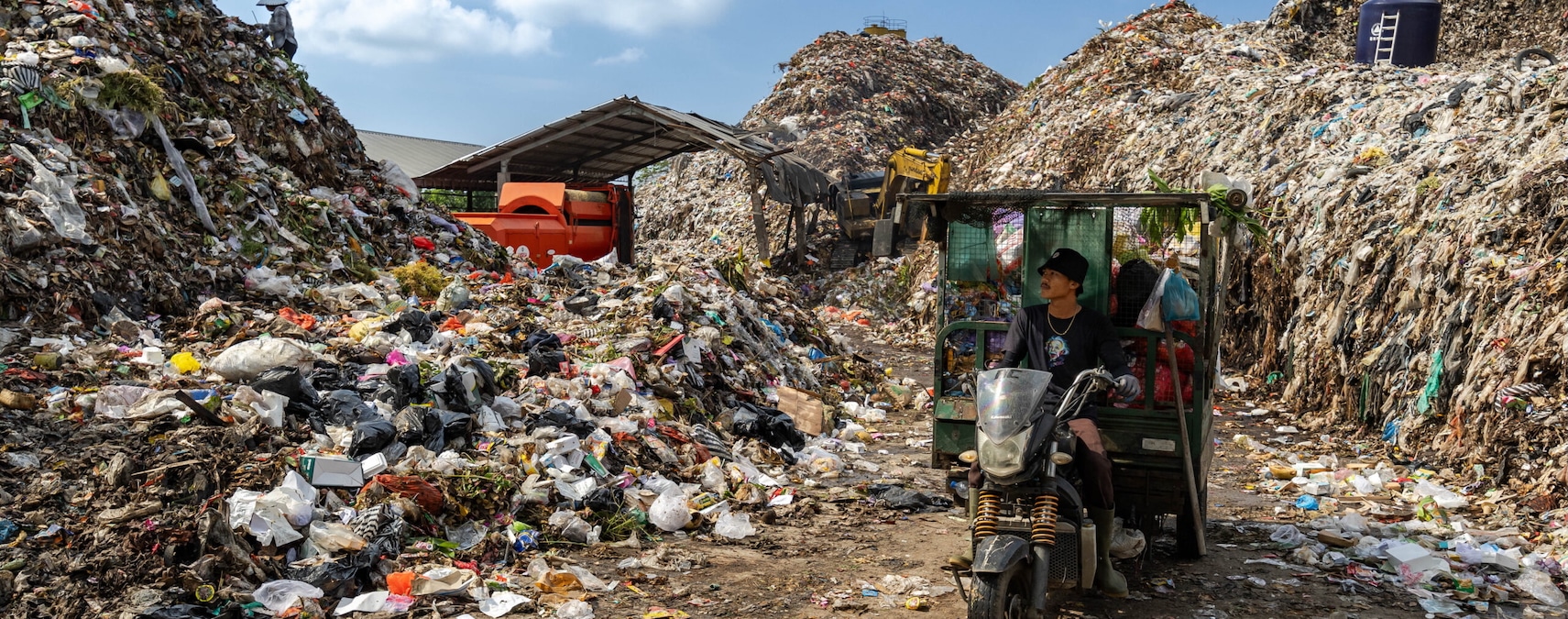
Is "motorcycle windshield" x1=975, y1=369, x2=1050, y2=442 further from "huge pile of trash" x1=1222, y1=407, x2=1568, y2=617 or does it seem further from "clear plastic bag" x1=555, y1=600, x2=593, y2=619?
"huge pile of trash" x1=1222, y1=407, x2=1568, y2=617

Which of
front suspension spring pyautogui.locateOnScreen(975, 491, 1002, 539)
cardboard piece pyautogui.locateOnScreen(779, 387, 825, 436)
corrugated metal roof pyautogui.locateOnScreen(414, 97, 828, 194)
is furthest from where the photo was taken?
corrugated metal roof pyautogui.locateOnScreen(414, 97, 828, 194)

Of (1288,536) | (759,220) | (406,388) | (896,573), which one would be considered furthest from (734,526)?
(759,220)

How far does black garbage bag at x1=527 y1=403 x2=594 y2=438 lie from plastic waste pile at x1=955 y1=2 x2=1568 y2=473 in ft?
12.4

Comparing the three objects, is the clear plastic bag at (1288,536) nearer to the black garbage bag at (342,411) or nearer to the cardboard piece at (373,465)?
the cardboard piece at (373,465)

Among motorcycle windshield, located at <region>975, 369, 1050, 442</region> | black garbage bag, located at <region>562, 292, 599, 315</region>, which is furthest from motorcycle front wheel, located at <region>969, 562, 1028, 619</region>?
black garbage bag, located at <region>562, 292, 599, 315</region>

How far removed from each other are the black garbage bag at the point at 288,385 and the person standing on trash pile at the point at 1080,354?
12.4ft

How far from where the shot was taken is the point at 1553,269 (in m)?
6.68

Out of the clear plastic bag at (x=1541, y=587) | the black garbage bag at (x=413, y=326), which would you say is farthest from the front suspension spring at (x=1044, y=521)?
the black garbage bag at (x=413, y=326)

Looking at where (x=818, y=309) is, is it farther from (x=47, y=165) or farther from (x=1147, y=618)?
(x=1147, y=618)

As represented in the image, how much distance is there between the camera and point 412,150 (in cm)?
3027

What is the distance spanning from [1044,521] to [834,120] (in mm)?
23473

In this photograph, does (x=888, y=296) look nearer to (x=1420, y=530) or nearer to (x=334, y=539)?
(x=1420, y=530)

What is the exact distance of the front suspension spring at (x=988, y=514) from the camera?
148 inches

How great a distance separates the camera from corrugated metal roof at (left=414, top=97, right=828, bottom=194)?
1808cm
